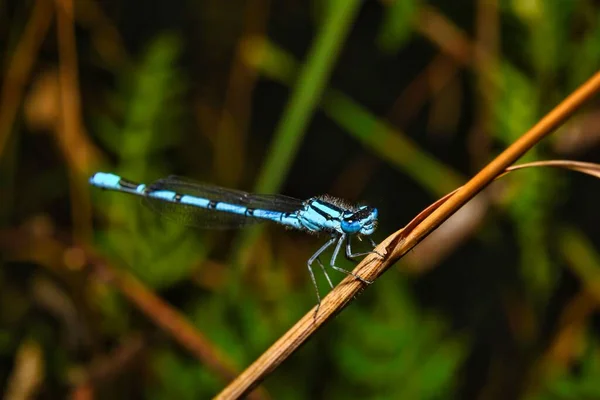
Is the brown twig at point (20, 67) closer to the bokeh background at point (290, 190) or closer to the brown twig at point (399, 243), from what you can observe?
the bokeh background at point (290, 190)

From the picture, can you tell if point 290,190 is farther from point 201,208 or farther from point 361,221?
point 361,221

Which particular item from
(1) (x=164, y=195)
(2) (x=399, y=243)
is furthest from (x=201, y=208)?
(2) (x=399, y=243)

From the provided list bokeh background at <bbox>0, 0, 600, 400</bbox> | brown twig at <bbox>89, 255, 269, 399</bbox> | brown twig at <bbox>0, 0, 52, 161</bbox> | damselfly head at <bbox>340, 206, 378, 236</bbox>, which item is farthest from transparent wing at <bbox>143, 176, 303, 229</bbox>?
brown twig at <bbox>0, 0, 52, 161</bbox>

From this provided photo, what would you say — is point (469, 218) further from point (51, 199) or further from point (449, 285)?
point (51, 199)

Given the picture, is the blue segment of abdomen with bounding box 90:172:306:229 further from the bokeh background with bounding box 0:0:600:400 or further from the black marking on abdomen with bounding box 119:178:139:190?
the bokeh background with bounding box 0:0:600:400

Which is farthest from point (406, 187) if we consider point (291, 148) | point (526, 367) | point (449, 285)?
point (291, 148)

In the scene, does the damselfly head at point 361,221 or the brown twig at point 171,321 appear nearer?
the damselfly head at point 361,221

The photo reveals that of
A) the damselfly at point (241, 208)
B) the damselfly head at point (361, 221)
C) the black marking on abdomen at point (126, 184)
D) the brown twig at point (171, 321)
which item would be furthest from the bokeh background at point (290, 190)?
the damselfly head at point (361, 221)
